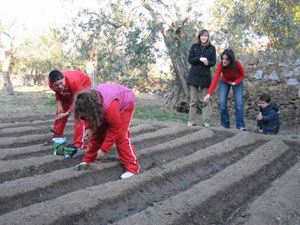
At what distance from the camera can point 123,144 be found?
9.96 ft

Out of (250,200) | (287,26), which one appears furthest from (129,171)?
(287,26)

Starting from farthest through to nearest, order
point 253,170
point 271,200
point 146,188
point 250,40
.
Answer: point 250,40 < point 253,170 < point 146,188 < point 271,200

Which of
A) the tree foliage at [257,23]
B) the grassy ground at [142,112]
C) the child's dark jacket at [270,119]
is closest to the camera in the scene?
the child's dark jacket at [270,119]

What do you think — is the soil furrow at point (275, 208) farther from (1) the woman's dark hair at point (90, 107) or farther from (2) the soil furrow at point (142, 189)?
(1) the woman's dark hair at point (90, 107)

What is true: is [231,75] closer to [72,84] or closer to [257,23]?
[257,23]

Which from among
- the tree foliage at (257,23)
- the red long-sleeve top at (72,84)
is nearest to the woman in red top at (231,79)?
the tree foliage at (257,23)

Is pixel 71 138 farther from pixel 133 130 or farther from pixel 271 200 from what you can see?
pixel 271 200

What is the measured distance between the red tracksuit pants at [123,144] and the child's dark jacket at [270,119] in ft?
9.67

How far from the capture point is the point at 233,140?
14.7 ft

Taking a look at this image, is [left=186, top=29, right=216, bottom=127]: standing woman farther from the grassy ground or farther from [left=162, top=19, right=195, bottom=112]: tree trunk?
[left=162, top=19, right=195, bottom=112]: tree trunk

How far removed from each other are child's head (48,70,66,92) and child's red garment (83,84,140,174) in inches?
25.0

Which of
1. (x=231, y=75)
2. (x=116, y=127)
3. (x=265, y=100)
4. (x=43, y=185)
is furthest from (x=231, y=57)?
(x=43, y=185)

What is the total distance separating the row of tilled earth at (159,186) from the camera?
2.25 meters

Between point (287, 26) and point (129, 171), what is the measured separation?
4332 mm
